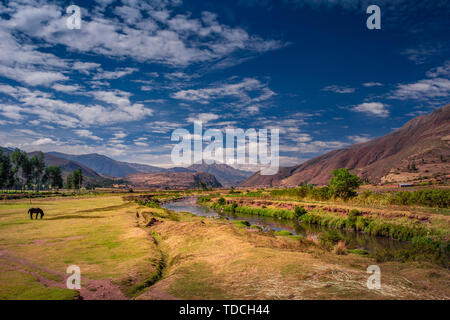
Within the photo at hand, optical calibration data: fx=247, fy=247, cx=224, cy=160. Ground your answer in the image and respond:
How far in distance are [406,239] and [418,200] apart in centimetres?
1565

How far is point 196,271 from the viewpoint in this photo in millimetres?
14258

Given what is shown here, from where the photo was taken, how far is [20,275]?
12891 mm

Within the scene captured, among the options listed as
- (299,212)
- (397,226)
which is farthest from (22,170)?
(397,226)

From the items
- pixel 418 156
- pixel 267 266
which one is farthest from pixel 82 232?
pixel 418 156

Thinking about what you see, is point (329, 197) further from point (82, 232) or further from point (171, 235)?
point (82, 232)

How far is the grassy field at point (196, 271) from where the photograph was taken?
10469mm

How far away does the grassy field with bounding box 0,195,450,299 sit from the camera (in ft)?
34.3

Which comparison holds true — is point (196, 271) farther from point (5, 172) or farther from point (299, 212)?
point (5, 172)
